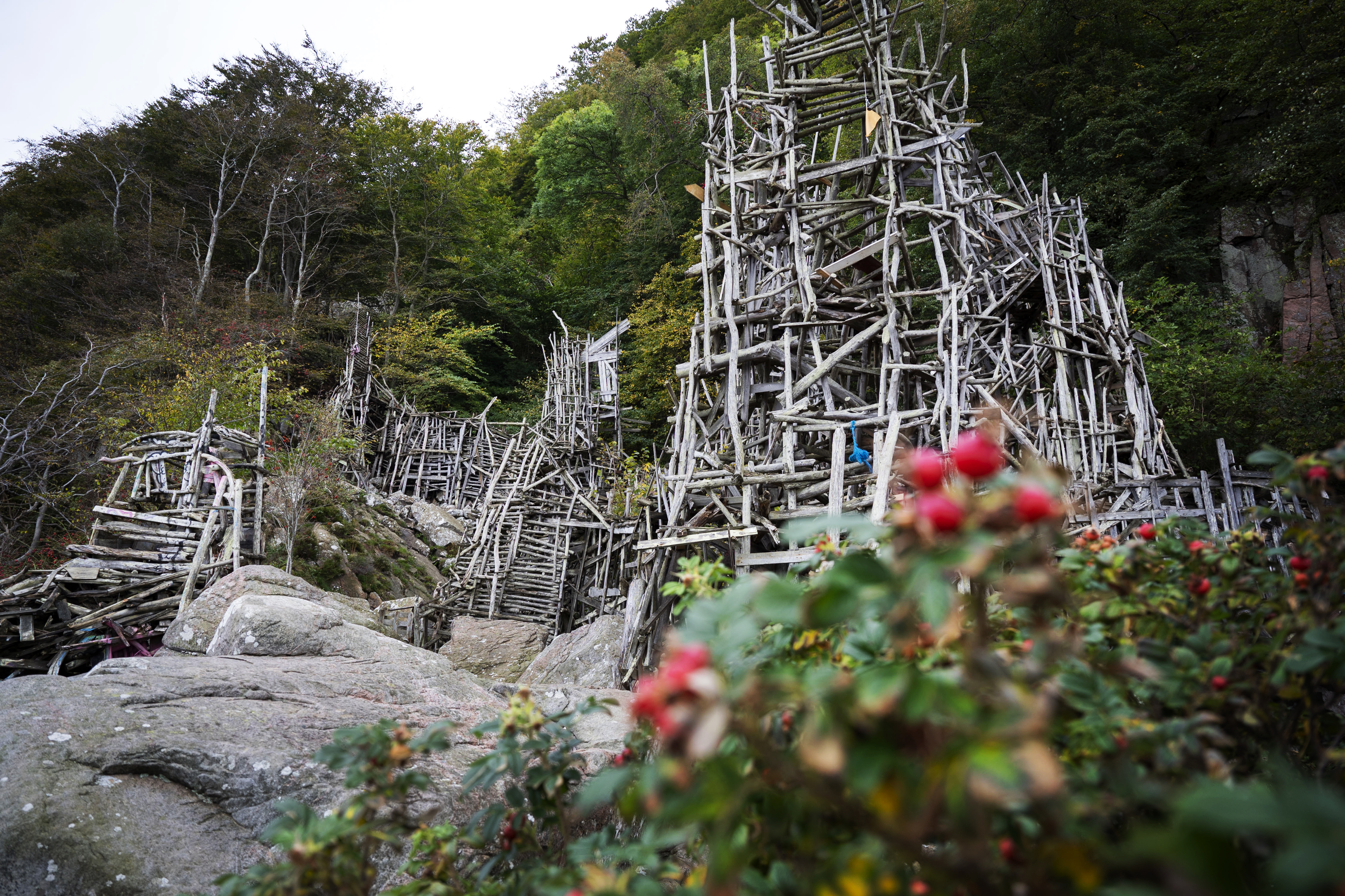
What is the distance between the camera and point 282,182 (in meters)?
26.5

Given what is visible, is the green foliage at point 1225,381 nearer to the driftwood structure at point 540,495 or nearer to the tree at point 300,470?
the driftwood structure at point 540,495

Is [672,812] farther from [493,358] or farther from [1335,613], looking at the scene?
[493,358]

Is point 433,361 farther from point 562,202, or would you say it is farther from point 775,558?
point 775,558

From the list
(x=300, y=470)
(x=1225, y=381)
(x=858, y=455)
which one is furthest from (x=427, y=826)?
(x=1225, y=381)

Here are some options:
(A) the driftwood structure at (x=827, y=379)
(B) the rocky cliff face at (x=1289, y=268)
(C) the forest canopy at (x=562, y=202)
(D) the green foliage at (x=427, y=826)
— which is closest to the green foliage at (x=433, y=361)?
(C) the forest canopy at (x=562, y=202)

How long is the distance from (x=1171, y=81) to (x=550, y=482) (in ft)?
65.4

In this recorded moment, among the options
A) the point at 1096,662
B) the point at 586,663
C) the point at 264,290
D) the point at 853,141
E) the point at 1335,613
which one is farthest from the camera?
the point at 264,290

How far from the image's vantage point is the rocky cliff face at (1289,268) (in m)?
13.6

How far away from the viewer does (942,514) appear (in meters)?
0.86

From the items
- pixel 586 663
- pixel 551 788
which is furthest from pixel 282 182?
pixel 551 788

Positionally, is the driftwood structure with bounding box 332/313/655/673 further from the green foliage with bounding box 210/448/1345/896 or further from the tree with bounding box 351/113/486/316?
the tree with bounding box 351/113/486/316

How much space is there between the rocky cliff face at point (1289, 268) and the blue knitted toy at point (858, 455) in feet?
38.1

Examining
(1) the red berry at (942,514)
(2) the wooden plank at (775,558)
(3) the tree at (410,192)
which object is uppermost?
(3) the tree at (410,192)

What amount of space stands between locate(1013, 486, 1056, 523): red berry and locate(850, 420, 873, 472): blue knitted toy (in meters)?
6.36
